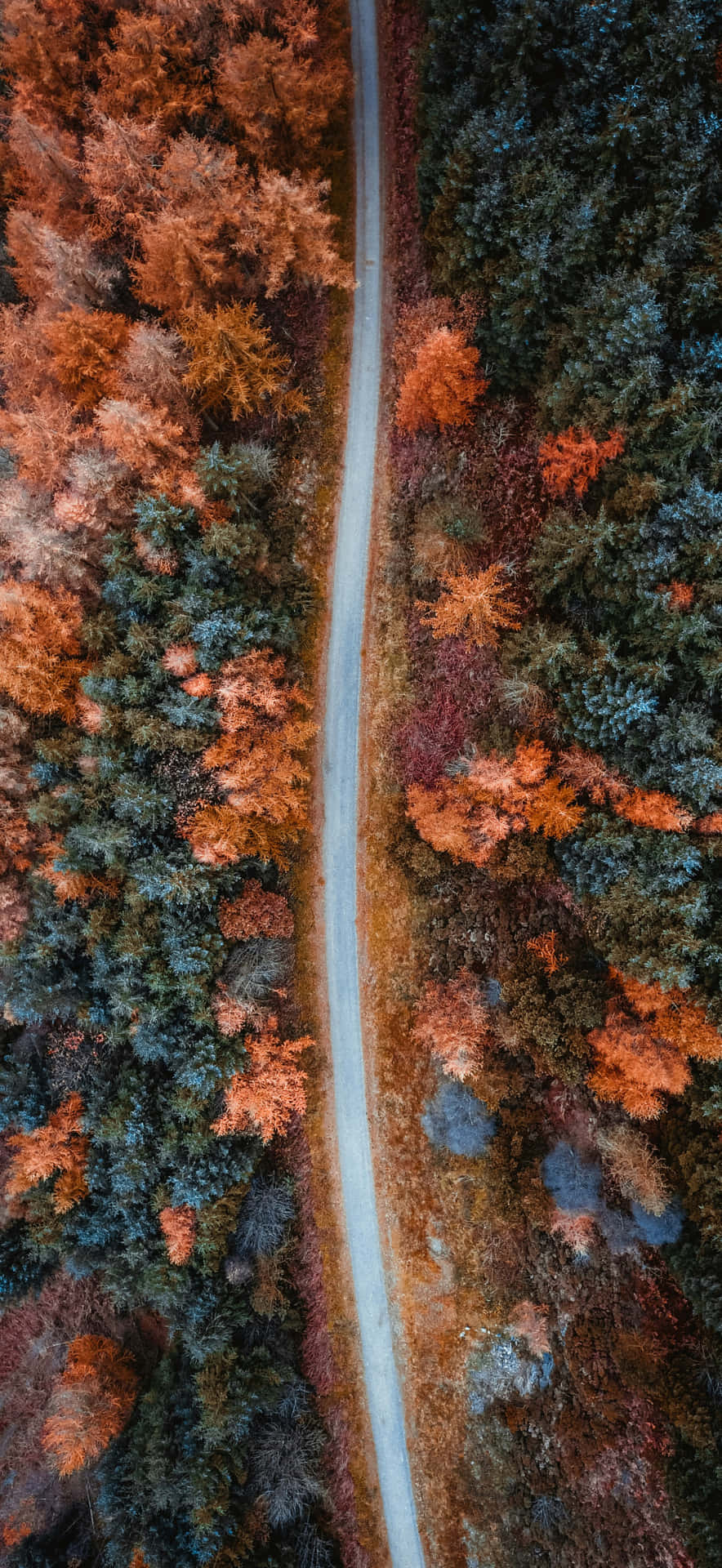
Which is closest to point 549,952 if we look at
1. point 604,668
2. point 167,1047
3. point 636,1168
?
point 636,1168

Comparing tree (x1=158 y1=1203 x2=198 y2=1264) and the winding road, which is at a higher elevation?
the winding road

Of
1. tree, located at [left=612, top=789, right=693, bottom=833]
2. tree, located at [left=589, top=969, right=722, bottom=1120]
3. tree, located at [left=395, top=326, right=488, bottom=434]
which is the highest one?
tree, located at [left=395, top=326, right=488, bottom=434]

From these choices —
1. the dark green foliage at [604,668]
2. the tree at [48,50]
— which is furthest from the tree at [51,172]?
the dark green foliage at [604,668]

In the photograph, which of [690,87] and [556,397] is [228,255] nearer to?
[556,397]

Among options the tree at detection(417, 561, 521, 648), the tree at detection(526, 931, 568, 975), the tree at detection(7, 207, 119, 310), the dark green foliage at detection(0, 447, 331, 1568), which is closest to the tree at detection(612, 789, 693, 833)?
the tree at detection(526, 931, 568, 975)

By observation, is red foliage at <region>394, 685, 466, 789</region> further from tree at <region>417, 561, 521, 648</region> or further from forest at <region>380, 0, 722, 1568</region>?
tree at <region>417, 561, 521, 648</region>

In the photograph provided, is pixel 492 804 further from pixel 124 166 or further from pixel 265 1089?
pixel 124 166

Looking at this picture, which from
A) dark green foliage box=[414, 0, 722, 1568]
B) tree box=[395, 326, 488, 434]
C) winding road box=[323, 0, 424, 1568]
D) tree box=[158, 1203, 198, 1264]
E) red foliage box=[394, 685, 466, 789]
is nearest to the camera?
dark green foliage box=[414, 0, 722, 1568]
